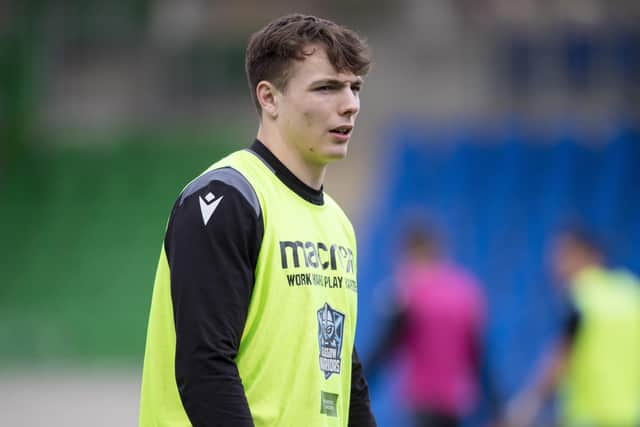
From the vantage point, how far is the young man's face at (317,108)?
11.0 feet

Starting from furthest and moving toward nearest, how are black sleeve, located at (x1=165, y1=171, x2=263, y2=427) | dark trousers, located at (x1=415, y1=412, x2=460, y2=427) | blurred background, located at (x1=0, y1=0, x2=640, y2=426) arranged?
blurred background, located at (x1=0, y1=0, x2=640, y2=426)
dark trousers, located at (x1=415, y1=412, x2=460, y2=427)
black sleeve, located at (x1=165, y1=171, x2=263, y2=427)

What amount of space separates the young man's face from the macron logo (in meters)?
0.38

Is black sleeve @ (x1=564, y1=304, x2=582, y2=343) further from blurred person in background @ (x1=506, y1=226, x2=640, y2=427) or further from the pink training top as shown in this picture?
the pink training top

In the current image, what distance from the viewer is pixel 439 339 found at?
7875mm

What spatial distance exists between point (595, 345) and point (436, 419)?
44.4 inches

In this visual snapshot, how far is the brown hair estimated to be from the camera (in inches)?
132

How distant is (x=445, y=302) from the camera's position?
786cm

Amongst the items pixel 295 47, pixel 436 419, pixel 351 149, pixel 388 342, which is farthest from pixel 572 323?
pixel 351 149

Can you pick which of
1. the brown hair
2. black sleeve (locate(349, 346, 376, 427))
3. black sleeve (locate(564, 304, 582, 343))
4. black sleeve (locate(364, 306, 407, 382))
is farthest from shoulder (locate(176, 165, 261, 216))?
black sleeve (locate(564, 304, 582, 343))

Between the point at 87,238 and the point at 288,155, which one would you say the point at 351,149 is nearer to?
the point at 87,238

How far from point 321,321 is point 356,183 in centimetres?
1379

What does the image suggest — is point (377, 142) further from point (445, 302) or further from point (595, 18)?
point (445, 302)

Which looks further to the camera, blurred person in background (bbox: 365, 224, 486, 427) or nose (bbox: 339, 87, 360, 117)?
blurred person in background (bbox: 365, 224, 486, 427)

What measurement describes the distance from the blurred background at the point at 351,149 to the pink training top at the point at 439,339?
426cm
